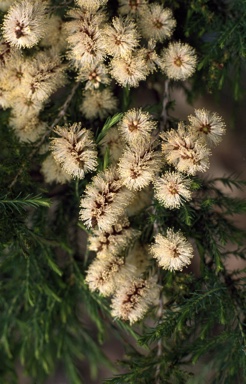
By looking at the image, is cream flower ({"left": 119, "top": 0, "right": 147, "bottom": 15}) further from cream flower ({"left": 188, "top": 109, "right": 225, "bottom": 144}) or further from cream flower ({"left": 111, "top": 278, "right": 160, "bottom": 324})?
cream flower ({"left": 111, "top": 278, "right": 160, "bottom": 324})

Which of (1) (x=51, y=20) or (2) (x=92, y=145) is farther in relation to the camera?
(1) (x=51, y=20)

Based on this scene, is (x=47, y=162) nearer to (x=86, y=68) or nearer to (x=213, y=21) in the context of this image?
(x=86, y=68)

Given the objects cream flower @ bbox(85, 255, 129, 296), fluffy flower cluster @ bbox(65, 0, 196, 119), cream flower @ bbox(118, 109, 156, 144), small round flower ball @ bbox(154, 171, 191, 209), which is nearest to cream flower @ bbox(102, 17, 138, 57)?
fluffy flower cluster @ bbox(65, 0, 196, 119)

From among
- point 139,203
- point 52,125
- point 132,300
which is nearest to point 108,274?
point 132,300

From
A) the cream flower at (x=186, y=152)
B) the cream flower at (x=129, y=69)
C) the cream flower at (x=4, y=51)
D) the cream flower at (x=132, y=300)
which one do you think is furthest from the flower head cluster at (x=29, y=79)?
the cream flower at (x=132, y=300)

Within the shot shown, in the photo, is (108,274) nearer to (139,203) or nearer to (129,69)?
(139,203)

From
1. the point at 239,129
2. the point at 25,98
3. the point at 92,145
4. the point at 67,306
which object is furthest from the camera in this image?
the point at 239,129

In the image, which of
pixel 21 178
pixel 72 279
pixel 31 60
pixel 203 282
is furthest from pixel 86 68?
pixel 72 279

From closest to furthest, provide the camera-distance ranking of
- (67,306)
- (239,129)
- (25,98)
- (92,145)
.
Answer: (92,145), (25,98), (67,306), (239,129)
